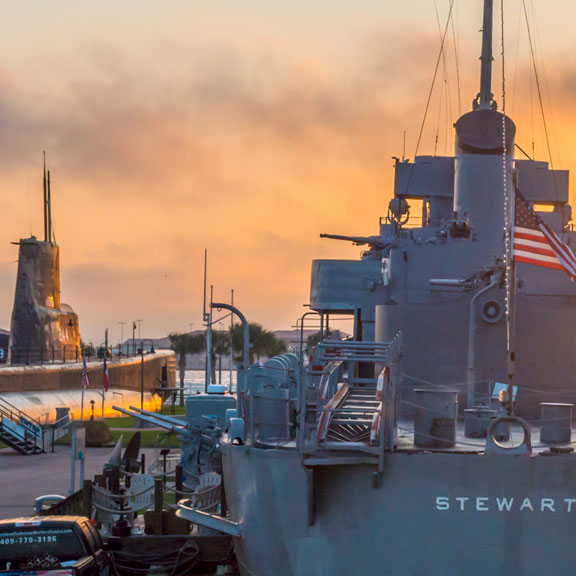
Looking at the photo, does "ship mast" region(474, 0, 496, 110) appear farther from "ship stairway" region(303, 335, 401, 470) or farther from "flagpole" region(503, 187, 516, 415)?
Result: "ship stairway" region(303, 335, 401, 470)

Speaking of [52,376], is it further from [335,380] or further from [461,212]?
[335,380]

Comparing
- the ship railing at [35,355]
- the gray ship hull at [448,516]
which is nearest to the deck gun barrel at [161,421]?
the gray ship hull at [448,516]

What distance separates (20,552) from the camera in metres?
15.7

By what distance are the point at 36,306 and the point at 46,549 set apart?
55.8 metres

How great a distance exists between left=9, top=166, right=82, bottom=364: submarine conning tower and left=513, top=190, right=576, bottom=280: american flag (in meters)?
57.1

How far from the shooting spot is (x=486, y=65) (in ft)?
85.4

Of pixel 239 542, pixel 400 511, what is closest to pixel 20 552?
pixel 239 542

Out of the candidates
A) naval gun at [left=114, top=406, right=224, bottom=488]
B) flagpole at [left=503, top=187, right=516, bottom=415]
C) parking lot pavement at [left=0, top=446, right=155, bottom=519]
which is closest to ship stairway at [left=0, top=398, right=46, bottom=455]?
parking lot pavement at [left=0, top=446, right=155, bottom=519]

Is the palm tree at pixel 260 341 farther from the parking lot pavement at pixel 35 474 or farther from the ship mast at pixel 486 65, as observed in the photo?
the ship mast at pixel 486 65

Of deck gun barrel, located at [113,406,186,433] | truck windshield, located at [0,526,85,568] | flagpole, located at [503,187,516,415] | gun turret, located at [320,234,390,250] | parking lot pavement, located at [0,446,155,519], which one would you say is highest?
gun turret, located at [320,234,390,250]

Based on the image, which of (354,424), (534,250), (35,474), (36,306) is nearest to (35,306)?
(36,306)

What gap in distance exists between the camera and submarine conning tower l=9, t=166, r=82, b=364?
69500mm

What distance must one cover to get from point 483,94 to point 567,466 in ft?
54.9

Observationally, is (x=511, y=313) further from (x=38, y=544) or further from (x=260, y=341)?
(x=260, y=341)
